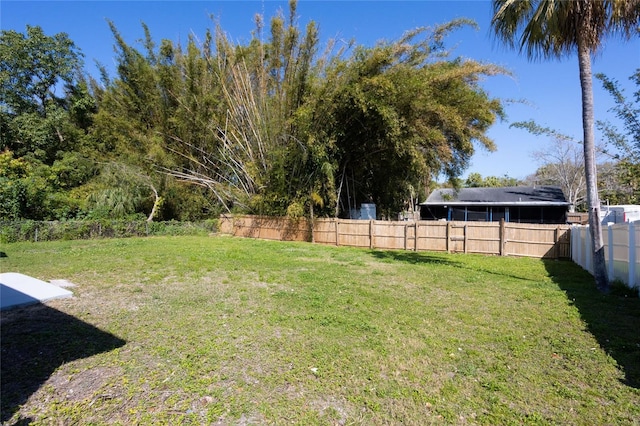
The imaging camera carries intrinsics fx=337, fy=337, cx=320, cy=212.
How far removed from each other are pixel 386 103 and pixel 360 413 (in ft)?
32.3

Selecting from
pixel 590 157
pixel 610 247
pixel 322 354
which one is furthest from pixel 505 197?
pixel 322 354

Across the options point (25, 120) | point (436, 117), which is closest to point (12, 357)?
point (436, 117)

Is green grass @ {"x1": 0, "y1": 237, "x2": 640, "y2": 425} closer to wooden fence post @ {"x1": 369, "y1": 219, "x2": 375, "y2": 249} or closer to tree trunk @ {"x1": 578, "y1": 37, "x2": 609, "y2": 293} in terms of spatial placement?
tree trunk @ {"x1": 578, "y1": 37, "x2": 609, "y2": 293}

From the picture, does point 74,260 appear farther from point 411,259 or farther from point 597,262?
point 597,262

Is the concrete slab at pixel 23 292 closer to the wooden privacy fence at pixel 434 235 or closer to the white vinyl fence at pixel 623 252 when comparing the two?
the white vinyl fence at pixel 623 252

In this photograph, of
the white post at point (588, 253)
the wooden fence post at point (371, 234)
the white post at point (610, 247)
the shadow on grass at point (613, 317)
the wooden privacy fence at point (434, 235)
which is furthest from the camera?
the wooden fence post at point (371, 234)

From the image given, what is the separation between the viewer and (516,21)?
5871 millimetres

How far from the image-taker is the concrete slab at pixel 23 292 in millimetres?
3458

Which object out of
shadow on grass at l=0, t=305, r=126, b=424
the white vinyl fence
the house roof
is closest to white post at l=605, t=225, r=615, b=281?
the white vinyl fence

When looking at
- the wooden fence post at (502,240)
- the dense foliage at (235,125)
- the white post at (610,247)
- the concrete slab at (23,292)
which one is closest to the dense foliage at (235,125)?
the dense foliage at (235,125)

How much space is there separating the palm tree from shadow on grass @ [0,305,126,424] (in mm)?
6828

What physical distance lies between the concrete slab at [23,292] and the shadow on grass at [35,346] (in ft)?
0.59

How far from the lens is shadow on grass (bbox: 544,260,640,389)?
9.50ft

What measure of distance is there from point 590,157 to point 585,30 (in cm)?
201
